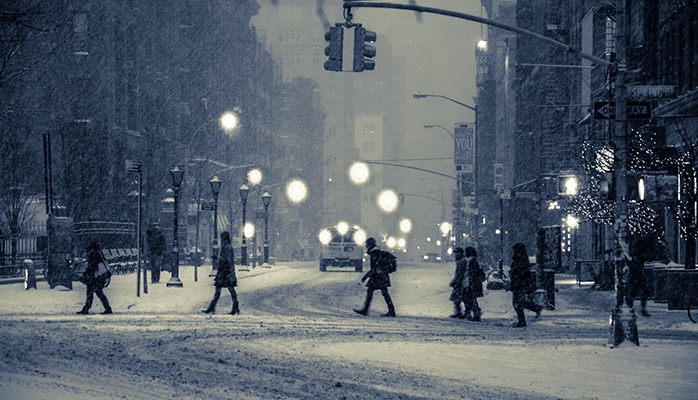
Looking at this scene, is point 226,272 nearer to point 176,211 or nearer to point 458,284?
point 458,284

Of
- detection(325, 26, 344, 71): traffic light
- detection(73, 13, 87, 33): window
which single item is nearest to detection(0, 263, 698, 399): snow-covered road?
detection(325, 26, 344, 71): traffic light

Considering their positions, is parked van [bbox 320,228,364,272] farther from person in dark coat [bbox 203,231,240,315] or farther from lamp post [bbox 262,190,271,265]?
person in dark coat [bbox 203,231,240,315]

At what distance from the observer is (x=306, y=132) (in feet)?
519

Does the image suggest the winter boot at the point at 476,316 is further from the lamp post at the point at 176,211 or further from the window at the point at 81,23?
the window at the point at 81,23

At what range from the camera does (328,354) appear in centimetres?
1535

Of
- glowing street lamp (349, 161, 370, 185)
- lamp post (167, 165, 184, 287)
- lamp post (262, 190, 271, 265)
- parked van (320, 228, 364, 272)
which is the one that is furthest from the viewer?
lamp post (262, 190, 271, 265)

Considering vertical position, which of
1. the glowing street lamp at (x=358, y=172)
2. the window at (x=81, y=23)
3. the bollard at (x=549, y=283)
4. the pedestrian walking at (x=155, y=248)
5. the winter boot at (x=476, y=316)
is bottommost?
the winter boot at (x=476, y=316)

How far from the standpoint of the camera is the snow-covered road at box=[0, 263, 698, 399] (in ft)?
38.2

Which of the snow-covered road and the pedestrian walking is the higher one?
the pedestrian walking

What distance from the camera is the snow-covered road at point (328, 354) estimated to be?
1163 centimetres

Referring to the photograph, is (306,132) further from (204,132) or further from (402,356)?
(402,356)

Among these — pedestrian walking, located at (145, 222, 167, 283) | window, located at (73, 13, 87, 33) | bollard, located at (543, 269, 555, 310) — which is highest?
window, located at (73, 13, 87, 33)

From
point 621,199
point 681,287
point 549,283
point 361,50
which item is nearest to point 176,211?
point 549,283

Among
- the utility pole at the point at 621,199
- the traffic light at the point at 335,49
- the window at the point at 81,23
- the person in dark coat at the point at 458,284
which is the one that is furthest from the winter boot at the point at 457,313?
the window at the point at 81,23
